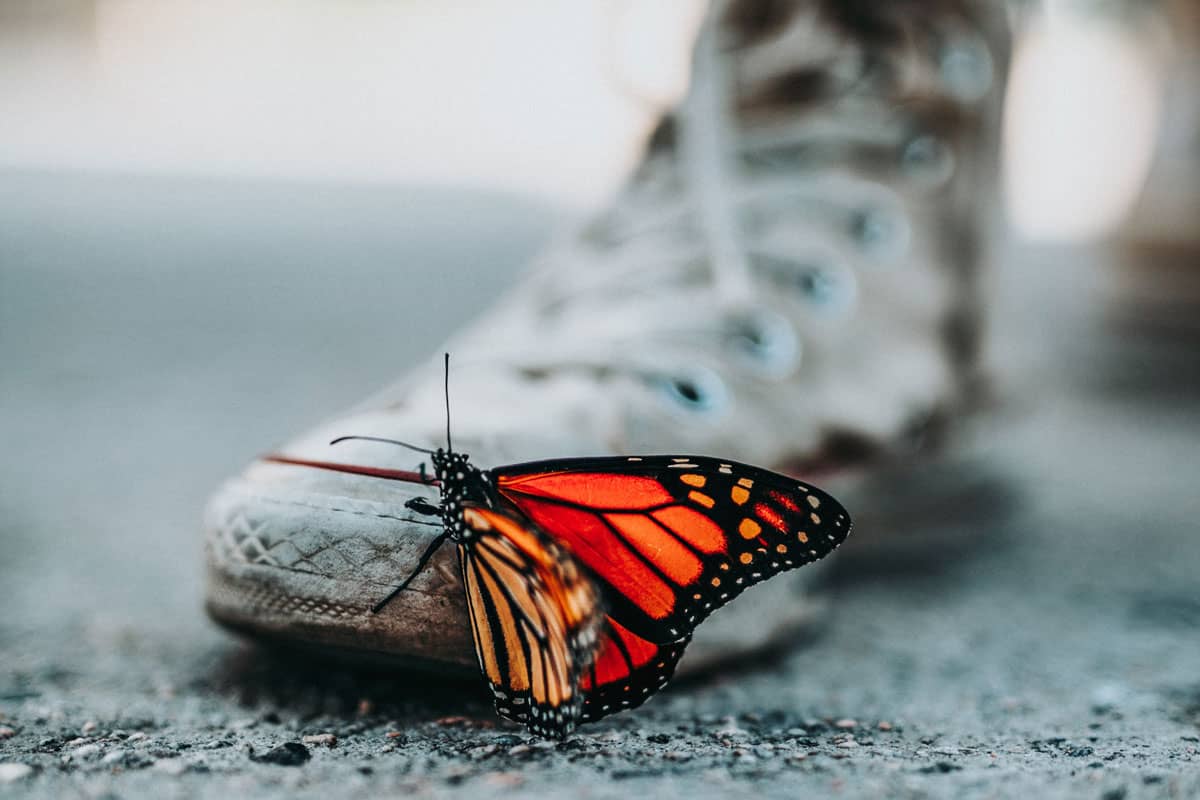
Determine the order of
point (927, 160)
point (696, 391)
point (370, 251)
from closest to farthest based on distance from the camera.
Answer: point (696, 391), point (927, 160), point (370, 251)

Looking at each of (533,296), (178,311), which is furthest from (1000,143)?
(178,311)

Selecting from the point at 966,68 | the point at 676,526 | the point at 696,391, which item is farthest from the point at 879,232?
the point at 676,526

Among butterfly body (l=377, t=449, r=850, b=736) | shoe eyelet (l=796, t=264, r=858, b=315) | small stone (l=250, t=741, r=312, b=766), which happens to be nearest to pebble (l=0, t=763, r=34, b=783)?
small stone (l=250, t=741, r=312, b=766)

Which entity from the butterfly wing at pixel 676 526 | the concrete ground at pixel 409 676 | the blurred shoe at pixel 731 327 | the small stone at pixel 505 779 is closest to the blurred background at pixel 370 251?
the concrete ground at pixel 409 676

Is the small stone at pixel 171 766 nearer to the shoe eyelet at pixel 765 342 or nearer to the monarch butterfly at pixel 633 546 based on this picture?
the monarch butterfly at pixel 633 546

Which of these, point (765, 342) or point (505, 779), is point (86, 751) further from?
point (765, 342)

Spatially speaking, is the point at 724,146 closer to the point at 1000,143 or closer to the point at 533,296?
the point at 533,296
